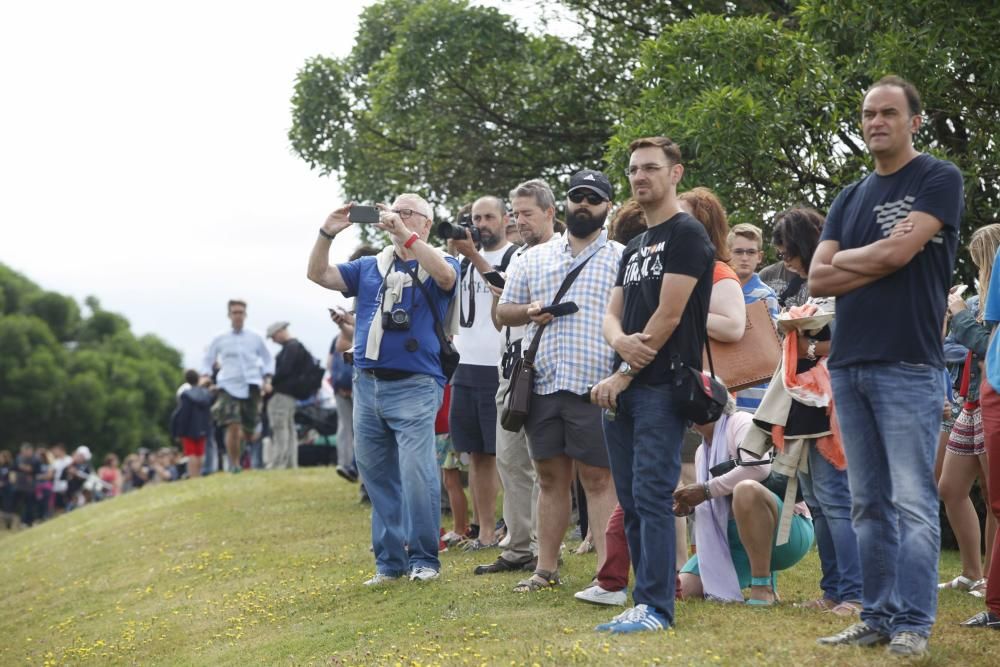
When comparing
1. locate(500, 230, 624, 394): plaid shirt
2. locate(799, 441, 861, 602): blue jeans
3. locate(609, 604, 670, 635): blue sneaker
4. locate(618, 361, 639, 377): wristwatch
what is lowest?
locate(609, 604, 670, 635): blue sneaker

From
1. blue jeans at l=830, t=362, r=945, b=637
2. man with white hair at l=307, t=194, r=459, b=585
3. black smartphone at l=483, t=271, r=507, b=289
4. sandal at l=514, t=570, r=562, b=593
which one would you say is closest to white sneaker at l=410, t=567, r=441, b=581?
man with white hair at l=307, t=194, r=459, b=585

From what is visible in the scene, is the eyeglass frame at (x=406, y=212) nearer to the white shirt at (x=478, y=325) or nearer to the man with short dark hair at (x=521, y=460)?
the man with short dark hair at (x=521, y=460)

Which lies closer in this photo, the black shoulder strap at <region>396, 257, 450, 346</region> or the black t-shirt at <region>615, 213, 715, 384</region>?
the black t-shirt at <region>615, 213, 715, 384</region>

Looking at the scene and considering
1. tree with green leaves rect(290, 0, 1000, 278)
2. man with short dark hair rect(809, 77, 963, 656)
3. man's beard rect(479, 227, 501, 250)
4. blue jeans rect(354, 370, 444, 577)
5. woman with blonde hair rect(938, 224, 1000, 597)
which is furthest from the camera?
Answer: tree with green leaves rect(290, 0, 1000, 278)

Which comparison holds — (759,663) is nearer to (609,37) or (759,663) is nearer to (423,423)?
(423,423)

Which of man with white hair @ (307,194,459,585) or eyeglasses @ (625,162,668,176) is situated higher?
eyeglasses @ (625,162,668,176)

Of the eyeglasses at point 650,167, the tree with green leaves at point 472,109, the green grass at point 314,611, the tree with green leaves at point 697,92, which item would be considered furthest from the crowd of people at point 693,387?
the tree with green leaves at point 472,109

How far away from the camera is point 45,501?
120 feet

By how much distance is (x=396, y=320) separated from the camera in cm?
858

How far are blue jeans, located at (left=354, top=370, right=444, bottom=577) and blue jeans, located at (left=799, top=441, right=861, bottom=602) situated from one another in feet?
8.68

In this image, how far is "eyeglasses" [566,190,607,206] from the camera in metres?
7.66

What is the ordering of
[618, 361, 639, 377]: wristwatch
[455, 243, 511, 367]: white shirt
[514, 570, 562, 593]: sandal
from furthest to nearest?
[455, 243, 511, 367]: white shirt → [514, 570, 562, 593]: sandal → [618, 361, 639, 377]: wristwatch

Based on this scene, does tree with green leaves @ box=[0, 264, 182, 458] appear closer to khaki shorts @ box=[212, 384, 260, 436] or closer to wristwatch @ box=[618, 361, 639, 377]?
khaki shorts @ box=[212, 384, 260, 436]

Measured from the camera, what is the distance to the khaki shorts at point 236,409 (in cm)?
1953
